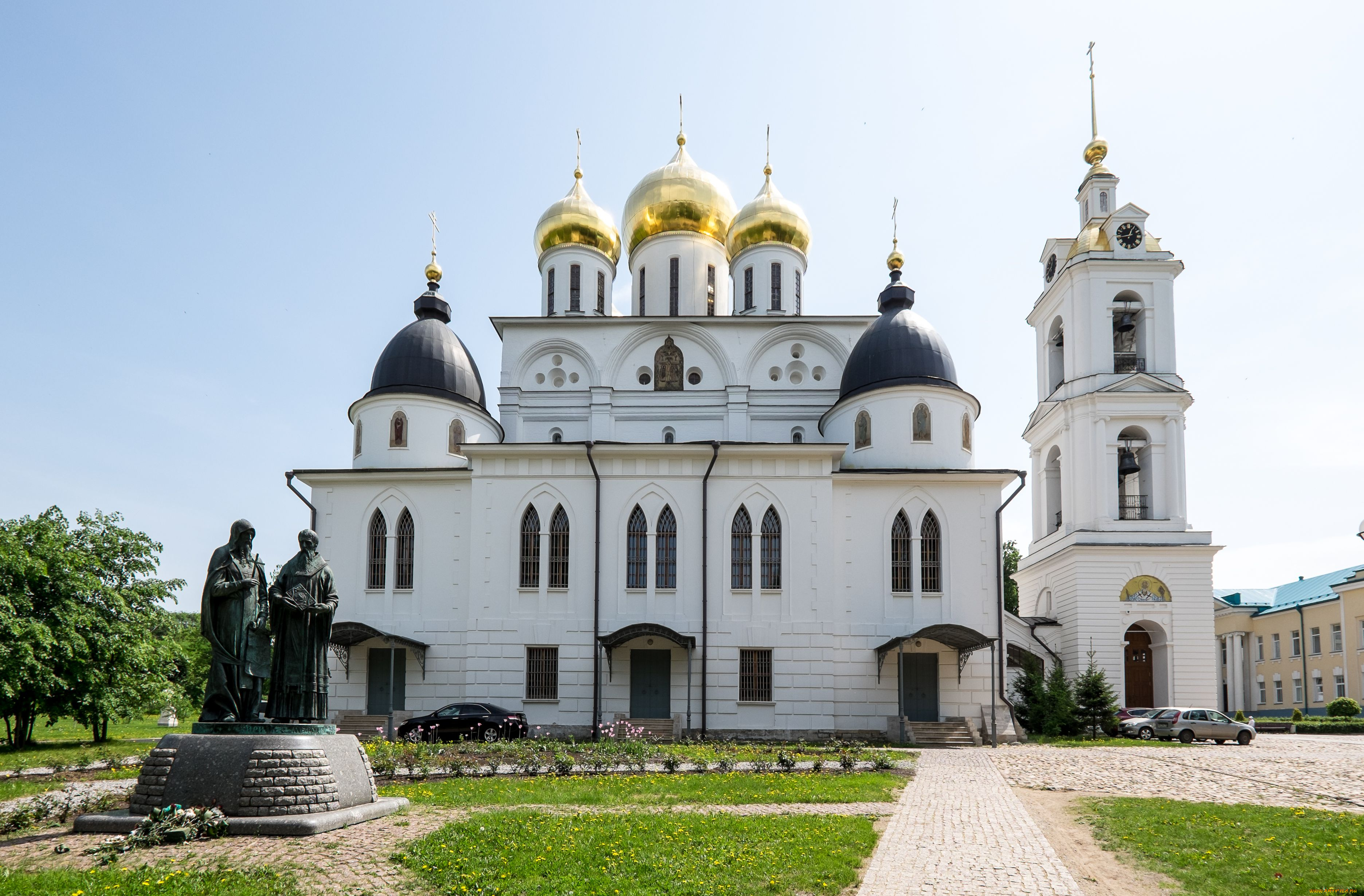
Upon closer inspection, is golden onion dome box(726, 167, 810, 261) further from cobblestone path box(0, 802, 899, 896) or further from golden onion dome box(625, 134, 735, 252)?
cobblestone path box(0, 802, 899, 896)

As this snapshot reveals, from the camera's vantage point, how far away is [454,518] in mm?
23203

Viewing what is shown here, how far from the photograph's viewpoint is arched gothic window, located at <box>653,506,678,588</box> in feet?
73.7

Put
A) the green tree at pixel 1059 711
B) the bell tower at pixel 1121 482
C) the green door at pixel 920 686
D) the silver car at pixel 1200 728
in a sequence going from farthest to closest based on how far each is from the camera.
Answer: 1. the bell tower at pixel 1121 482
2. the silver car at pixel 1200 728
3. the green tree at pixel 1059 711
4. the green door at pixel 920 686

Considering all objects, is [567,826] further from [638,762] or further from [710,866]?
[638,762]

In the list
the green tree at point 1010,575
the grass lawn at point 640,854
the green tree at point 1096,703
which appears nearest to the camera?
the grass lawn at point 640,854

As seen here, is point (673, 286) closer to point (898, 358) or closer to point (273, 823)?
point (898, 358)

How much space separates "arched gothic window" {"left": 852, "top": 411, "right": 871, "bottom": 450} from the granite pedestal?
16.9 metres

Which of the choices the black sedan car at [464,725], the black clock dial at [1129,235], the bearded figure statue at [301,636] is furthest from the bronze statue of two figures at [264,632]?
the black clock dial at [1129,235]

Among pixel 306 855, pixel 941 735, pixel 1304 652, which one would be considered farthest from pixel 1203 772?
pixel 1304 652

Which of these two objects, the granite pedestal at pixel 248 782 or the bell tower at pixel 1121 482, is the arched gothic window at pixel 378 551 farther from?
the bell tower at pixel 1121 482

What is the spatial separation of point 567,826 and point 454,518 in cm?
1488

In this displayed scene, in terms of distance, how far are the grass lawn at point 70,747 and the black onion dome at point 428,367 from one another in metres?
9.54

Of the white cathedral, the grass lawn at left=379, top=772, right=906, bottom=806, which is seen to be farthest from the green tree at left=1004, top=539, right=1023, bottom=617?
the grass lawn at left=379, top=772, right=906, bottom=806

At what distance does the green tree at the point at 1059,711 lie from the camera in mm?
22719
